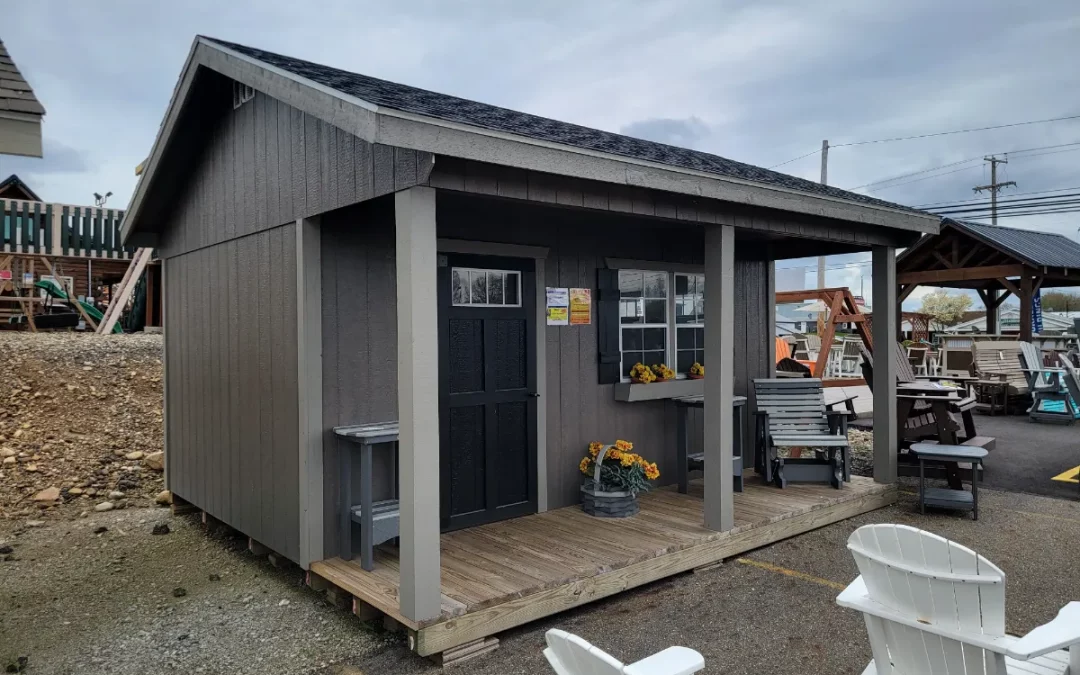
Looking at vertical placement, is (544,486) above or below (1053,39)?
below

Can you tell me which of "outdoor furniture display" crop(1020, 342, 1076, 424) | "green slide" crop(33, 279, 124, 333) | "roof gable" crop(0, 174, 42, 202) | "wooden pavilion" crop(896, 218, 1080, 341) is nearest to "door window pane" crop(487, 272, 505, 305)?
"green slide" crop(33, 279, 124, 333)

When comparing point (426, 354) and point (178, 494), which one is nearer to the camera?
point (426, 354)

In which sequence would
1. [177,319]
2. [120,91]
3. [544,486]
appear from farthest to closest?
1. [120,91]
2. [177,319]
3. [544,486]

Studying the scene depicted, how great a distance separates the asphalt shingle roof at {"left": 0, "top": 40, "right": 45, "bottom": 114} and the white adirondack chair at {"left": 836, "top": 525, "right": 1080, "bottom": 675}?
13.5ft

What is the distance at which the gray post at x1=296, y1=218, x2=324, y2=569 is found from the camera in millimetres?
4246

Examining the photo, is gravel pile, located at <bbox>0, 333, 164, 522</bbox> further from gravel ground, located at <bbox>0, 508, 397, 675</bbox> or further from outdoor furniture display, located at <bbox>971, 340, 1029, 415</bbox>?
outdoor furniture display, located at <bbox>971, 340, 1029, 415</bbox>

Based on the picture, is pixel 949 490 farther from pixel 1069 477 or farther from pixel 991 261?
pixel 991 261

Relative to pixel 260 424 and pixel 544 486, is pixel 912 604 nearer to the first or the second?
pixel 544 486

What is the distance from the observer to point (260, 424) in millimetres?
4828

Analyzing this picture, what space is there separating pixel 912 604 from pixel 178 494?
19.3 ft

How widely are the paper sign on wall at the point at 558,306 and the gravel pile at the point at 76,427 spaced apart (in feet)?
14.5

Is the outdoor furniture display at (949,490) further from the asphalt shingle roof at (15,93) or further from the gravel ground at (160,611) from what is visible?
the asphalt shingle roof at (15,93)

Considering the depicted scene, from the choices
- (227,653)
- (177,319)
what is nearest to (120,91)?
(177,319)

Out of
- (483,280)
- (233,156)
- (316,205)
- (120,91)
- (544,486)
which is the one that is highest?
(120,91)
